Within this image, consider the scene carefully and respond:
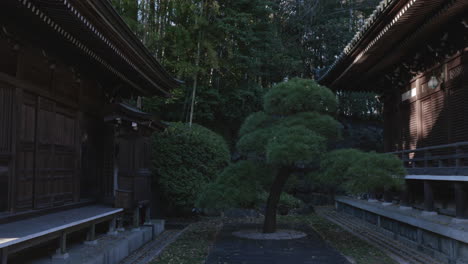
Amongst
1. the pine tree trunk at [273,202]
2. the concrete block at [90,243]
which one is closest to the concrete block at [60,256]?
the concrete block at [90,243]

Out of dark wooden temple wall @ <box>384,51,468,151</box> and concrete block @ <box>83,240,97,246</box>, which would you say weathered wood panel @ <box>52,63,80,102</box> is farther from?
dark wooden temple wall @ <box>384,51,468,151</box>

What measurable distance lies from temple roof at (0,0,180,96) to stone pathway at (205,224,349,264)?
4.13 meters

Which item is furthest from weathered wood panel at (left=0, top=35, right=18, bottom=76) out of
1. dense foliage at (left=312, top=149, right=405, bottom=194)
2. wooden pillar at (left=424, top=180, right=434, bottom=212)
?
wooden pillar at (left=424, top=180, right=434, bottom=212)

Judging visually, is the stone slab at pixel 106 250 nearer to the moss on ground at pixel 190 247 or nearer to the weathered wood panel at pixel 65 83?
the moss on ground at pixel 190 247

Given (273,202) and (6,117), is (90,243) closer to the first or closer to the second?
(6,117)

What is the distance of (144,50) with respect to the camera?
8.56 metres

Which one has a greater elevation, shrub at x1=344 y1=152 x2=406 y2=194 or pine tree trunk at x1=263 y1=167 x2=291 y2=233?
shrub at x1=344 y1=152 x2=406 y2=194

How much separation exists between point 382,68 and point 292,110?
12.6ft

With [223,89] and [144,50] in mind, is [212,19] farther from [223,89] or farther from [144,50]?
Answer: [144,50]

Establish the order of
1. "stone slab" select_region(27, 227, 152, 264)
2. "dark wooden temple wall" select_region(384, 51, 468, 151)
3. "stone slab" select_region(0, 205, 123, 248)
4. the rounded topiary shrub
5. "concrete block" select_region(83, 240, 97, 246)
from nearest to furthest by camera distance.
A: "stone slab" select_region(0, 205, 123, 248) → "stone slab" select_region(27, 227, 152, 264) → "concrete block" select_region(83, 240, 97, 246) → "dark wooden temple wall" select_region(384, 51, 468, 151) → the rounded topiary shrub

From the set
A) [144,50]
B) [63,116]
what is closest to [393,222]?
[144,50]

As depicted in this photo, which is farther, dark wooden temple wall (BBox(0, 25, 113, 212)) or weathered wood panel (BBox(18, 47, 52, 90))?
weathered wood panel (BBox(18, 47, 52, 90))

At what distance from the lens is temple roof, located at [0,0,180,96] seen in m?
5.53

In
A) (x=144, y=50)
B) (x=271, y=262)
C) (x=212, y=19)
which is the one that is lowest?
(x=271, y=262)
